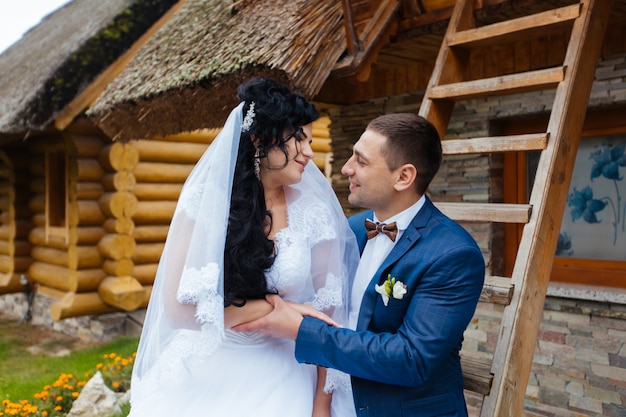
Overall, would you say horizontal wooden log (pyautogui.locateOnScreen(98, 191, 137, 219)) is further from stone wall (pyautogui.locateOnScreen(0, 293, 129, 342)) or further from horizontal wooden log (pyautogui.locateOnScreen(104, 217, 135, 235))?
stone wall (pyautogui.locateOnScreen(0, 293, 129, 342))

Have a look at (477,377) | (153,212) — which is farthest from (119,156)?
(477,377)

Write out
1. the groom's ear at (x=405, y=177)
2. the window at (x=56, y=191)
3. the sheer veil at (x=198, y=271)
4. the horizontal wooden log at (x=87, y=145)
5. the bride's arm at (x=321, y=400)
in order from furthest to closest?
the window at (x=56, y=191), the horizontal wooden log at (x=87, y=145), the bride's arm at (x=321, y=400), the groom's ear at (x=405, y=177), the sheer veil at (x=198, y=271)

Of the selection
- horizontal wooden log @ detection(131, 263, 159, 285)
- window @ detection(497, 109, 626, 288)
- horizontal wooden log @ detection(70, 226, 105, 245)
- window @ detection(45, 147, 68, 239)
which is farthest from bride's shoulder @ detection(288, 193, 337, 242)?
window @ detection(45, 147, 68, 239)

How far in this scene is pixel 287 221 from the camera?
2076 millimetres

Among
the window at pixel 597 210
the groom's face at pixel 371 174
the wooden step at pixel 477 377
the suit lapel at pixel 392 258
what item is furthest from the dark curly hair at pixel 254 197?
the window at pixel 597 210

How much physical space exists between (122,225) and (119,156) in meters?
0.86

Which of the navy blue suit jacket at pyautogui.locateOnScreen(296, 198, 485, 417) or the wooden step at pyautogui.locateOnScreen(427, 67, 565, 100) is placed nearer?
the navy blue suit jacket at pyautogui.locateOnScreen(296, 198, 485, 417)

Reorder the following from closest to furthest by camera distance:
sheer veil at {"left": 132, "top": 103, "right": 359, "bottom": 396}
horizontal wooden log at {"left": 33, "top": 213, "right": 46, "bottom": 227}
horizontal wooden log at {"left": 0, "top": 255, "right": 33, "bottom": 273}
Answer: sheer veil at {"left": 132, "top": 103, "right": 359, "bottom": 396} < horizontal wooden log at {"left": 33, "top": 213, "right": 46, "bottom": 227} < horizontal wooden log at {"left": 0, "top": 255, "right": 33, "bottom": 273}

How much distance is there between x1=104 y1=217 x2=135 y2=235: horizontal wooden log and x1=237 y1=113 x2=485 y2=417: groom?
5.76 meters

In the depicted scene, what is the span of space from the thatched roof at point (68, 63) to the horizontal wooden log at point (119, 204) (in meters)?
1.18

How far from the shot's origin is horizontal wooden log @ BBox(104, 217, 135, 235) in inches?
286

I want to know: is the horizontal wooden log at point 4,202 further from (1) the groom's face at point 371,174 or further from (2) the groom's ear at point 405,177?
(2) the groom's ear at point 405,177

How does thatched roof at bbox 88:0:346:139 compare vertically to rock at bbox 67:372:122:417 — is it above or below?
above

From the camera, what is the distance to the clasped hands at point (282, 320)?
1.87 metres
